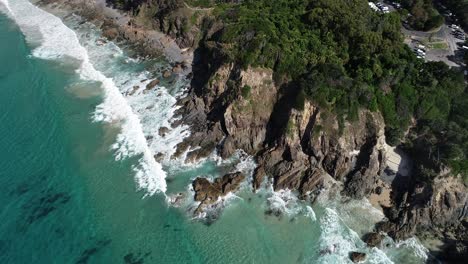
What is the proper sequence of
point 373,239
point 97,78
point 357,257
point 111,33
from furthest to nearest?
point 111,33 < point 97,78 < point 373,239 < point 357,257

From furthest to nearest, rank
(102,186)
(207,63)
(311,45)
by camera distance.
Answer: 1. (207,63)
2. (311,45)
3. (102,186)

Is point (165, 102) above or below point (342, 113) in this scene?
below

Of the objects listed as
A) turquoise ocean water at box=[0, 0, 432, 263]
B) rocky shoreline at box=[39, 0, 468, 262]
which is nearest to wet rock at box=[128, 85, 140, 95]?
turquoise ocean water at box=[0, 0, 432, 263]

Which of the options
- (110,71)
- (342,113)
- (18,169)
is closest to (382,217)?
(342,113)

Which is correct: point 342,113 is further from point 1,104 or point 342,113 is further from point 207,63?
point 1,104

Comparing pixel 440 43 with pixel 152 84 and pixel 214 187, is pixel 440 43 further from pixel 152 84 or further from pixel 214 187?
pixel 152 84

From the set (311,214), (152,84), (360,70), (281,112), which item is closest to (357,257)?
(311,214)

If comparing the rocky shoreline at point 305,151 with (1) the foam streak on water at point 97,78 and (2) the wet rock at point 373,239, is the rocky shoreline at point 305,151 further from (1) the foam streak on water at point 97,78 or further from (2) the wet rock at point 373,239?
(1) the foam streak on water at point 97,78
